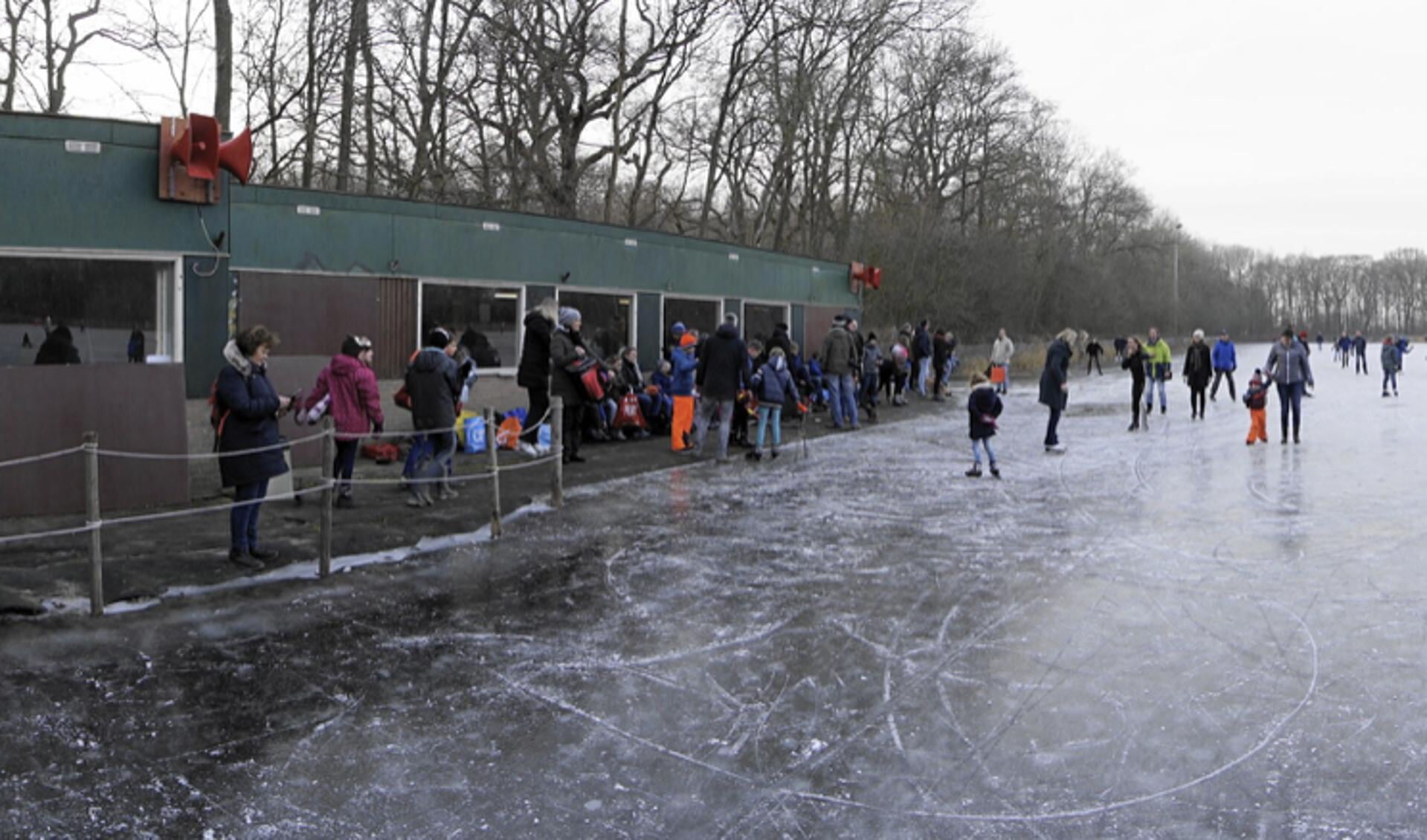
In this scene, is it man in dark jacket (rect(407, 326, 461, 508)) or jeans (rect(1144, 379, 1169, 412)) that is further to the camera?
jeans (rect(1144, 379, 1169, 412))

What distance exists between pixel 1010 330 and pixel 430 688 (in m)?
50.7

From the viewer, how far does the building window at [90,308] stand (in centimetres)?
1099

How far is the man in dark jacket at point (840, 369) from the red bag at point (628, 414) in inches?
139

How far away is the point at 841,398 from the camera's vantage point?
20.7 m

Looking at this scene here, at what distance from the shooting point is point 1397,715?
223 inches

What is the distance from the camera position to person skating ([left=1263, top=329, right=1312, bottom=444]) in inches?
725

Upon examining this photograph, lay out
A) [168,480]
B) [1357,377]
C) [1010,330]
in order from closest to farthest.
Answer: [168,480] < [1357,377] < [1010,330]

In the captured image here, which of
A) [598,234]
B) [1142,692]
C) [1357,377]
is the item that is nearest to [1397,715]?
[1142,692]

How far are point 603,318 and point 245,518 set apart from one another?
426 inches

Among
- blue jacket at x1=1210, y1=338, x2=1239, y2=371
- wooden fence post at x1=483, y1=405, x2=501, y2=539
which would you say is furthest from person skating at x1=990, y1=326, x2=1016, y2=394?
wooden fence post at x1=483, y1=405, x2=501, y2=539

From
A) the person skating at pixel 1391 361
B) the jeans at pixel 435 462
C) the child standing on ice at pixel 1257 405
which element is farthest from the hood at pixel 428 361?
the person skating at pixel 1391 361

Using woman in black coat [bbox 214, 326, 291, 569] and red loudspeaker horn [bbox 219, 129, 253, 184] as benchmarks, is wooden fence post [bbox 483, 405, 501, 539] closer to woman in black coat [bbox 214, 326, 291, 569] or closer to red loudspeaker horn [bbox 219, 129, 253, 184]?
woman in black coat [bbox 214, 326, 291, 569]

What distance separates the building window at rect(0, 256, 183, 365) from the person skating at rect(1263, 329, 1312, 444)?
15.0 meters

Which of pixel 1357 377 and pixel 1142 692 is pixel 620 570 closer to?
pixel 1142 692
